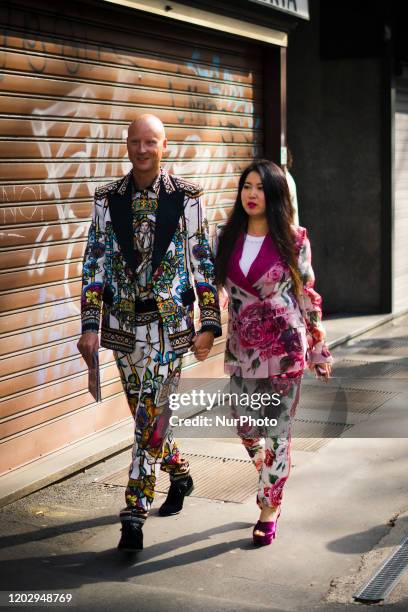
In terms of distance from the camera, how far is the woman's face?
4949 mm

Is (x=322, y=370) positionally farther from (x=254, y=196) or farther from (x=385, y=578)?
(x=385, y=578)

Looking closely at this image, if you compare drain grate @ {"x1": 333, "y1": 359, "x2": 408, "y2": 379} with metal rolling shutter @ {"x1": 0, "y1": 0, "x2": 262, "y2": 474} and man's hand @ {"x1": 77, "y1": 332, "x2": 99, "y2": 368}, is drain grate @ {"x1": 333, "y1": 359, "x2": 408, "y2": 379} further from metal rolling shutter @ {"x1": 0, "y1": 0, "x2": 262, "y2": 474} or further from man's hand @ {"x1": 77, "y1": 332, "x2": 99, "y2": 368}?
man's hand @ {"x1": 77, "y1": 332, "x2": 99, "y2": 368}

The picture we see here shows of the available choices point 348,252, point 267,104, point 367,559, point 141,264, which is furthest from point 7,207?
point 348,252

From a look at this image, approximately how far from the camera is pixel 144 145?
16.1ft

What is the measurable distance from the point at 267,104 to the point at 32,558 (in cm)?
610

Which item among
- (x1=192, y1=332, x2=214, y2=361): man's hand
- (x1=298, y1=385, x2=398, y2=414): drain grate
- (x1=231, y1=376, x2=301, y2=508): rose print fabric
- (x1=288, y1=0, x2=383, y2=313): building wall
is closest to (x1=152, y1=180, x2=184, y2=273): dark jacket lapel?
(x1=192, y1=332, x2=214, y2=361): man's hand

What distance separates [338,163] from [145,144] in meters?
8.13

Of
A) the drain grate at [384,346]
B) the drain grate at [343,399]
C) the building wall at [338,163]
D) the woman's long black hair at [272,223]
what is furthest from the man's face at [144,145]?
the building wall at [338,163]

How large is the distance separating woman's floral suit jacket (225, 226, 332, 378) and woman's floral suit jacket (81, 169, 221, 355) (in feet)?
0.41

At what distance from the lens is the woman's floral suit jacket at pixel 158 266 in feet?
16.2

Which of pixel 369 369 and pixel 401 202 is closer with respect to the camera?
pixel 369 369

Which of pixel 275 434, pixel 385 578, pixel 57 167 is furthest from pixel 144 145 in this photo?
pixel 385 578

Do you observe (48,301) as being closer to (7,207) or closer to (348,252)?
(7,207)

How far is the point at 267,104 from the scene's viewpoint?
32.5 ft
